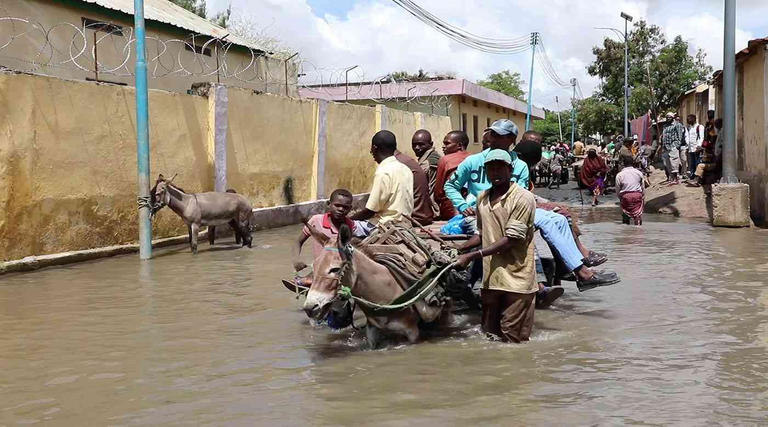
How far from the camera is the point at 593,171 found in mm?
20531

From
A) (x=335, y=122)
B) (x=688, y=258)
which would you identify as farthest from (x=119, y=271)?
(x=335, y=122)

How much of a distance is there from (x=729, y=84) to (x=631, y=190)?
2.43 m

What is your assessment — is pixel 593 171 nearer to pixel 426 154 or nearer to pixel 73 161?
pixel 426 154

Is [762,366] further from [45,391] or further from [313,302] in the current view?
[45,391]

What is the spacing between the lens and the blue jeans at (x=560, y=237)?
6.73 meters

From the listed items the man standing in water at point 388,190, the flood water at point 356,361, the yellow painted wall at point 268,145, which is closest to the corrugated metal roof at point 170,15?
the yellow painted wall at point 268,145

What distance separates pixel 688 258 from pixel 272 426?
7777 mm

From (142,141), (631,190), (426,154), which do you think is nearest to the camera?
(426,154)

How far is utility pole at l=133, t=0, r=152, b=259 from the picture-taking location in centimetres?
1067

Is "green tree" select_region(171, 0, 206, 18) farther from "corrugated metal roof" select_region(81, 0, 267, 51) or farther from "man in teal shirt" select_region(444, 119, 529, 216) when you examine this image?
"man in teal shirt" select_region(444, 119, 529, 216)

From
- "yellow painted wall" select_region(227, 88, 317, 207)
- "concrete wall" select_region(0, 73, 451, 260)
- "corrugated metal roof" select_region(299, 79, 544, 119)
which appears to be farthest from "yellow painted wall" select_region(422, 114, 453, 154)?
"concrete wall" select_region(0, 73, 451, 260)

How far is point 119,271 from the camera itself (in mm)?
10031

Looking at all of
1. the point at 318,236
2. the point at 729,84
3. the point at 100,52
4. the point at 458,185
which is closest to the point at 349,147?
the point at 100,52

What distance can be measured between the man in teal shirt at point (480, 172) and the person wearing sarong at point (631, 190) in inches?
321
